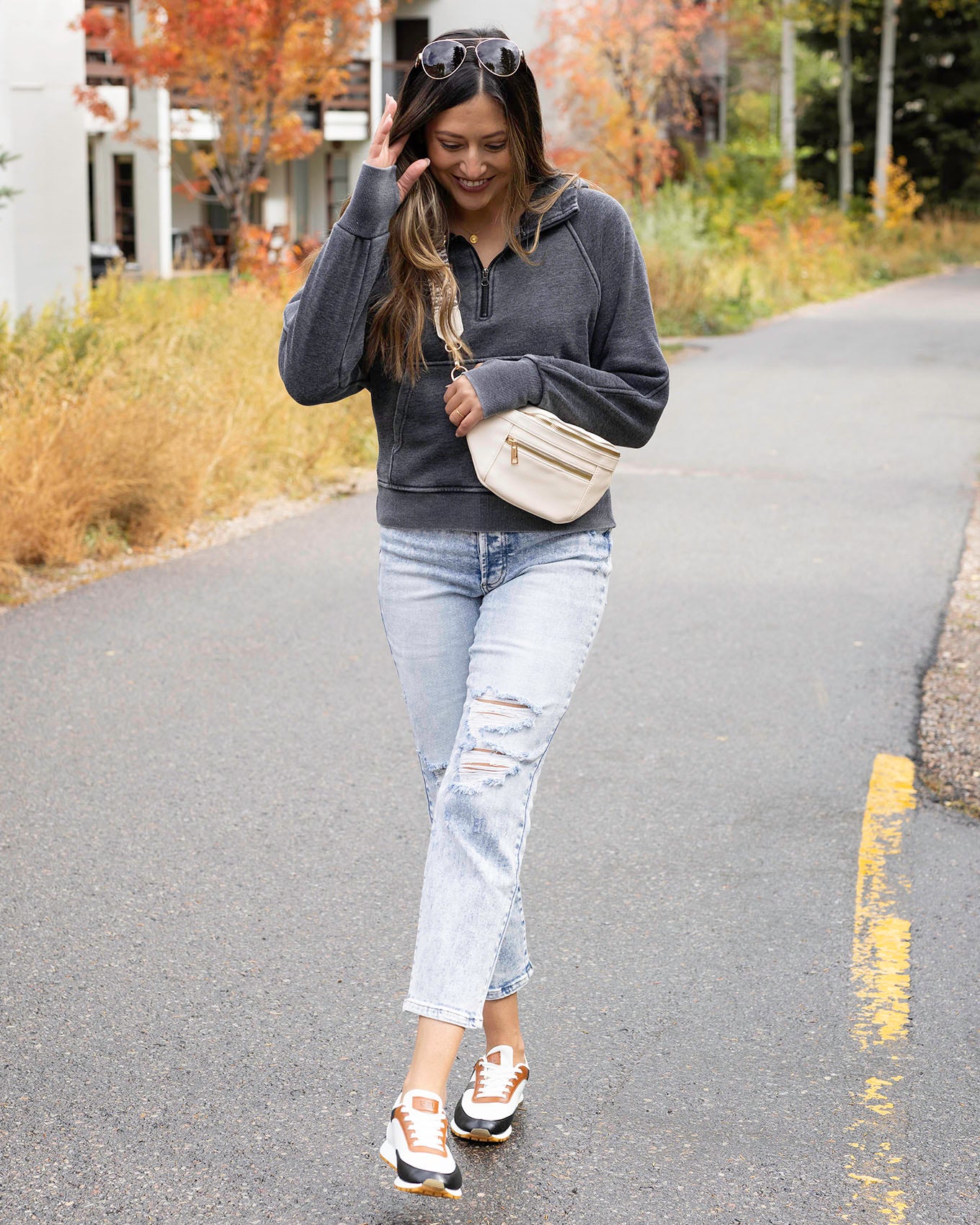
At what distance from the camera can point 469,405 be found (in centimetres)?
270

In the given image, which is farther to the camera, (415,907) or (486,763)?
(415,907)

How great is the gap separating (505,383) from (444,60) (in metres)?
0.57

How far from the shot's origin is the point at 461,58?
2.71 m

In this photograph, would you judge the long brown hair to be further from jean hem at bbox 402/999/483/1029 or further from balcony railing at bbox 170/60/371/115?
balcony railing at bbox 170/60/371/115

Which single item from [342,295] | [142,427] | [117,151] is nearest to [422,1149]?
[342,295]

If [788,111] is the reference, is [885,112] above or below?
above

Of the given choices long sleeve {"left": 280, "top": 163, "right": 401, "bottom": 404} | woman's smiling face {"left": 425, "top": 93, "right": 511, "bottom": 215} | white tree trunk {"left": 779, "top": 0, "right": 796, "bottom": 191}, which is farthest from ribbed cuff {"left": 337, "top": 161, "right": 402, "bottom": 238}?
white tree trunk {"left": 779, "top": 0, "right": 796, "bottom": 191}

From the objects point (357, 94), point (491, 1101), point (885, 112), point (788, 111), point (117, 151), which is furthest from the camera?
point (885, 112)

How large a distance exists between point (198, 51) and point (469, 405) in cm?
1418

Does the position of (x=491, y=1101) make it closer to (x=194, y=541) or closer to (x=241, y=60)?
(x=194, y=541)

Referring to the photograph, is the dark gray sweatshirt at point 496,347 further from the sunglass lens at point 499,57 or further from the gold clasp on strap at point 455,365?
the sunglass lens at point 499,57

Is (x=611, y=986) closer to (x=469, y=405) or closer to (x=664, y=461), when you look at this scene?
(x=469, y=405)

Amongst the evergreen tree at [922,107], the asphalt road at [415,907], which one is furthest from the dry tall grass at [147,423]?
the evergreen tree at [922,107]

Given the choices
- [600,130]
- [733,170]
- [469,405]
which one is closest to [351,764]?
[469,405]
